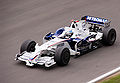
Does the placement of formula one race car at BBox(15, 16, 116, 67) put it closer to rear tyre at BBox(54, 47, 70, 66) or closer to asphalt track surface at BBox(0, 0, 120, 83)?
rear tyre at BBox(54, 47, 70, 66)

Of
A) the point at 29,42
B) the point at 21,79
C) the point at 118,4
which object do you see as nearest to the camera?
the point at 21,79

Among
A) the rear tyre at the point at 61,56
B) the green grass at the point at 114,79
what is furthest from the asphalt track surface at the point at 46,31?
the green grass at the point at 114,79

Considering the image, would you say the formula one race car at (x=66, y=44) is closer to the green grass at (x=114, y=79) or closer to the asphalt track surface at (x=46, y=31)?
the asphalt track surface at (x=46, y=31)

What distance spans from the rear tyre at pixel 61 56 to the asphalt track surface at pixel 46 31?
0.25m

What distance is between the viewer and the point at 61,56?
1412 cm

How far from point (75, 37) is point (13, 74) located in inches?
130

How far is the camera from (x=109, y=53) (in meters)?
15.8

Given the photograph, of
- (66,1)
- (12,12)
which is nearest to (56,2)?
(66,1)

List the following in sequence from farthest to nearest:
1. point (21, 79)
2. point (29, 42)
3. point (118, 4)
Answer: point (118, 4), point (29, 42), point (21, 79)

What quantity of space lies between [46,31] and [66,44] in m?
4.09

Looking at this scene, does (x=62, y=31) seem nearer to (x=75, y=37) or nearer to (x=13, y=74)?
(x=75, y=37)

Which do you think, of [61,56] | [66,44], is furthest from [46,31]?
[61,56]

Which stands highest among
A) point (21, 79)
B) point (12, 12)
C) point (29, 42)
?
point (12, 12)

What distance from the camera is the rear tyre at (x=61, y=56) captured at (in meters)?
14.1
